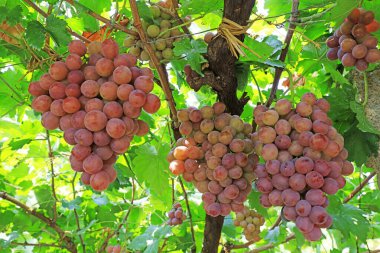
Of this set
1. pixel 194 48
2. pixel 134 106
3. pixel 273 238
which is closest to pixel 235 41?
pixel 194 48

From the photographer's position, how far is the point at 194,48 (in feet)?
4.37

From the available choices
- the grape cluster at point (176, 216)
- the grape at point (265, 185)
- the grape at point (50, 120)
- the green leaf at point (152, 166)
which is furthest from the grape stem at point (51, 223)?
the grape at point (265, 185)

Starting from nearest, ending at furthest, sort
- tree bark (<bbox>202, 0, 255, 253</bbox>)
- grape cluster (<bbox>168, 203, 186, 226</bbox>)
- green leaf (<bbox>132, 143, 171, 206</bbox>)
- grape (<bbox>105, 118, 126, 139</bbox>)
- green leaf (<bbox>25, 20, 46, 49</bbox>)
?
1. grape (<bbox>105, 118, 126, 139</bbox>)
2. green leaf (<bbox>25, 20, 46, 49</bbox>)
3. tree bark (<bbox>202, 0, 255, 253</bbox>)
4. green leaf (<bbox>132, 143, 171, 206</bbox>)
5. grape cluster (<bbox>168, 203, 186, 226</bbox>)

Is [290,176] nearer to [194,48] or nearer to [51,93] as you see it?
[194,48]

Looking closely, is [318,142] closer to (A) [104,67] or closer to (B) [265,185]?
(B) [265,185]

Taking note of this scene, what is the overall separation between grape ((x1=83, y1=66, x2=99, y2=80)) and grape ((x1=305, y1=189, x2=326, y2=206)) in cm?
61

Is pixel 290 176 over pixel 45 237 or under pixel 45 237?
under

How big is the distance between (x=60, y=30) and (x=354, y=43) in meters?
0.89

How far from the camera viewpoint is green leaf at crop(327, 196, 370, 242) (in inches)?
66.9

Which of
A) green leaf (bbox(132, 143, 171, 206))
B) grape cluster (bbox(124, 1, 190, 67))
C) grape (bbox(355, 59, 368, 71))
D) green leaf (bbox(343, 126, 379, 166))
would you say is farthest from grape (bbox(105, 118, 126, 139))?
green leaf (bbox(343, 126, 379, 166))

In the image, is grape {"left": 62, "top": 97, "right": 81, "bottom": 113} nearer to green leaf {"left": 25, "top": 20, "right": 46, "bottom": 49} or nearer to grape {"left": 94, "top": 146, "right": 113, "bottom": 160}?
grape {"left": 94, "top": 146, "right": 113, "bottom": 160}

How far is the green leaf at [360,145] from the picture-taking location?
1.54 meters

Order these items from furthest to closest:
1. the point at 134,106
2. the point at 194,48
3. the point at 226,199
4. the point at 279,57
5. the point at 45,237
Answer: the point at 45,237 → the point at 279,57 → the point at 194,48 → the point at 226,199 → the point at 134,106

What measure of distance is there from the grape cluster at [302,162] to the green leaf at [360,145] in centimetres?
39
